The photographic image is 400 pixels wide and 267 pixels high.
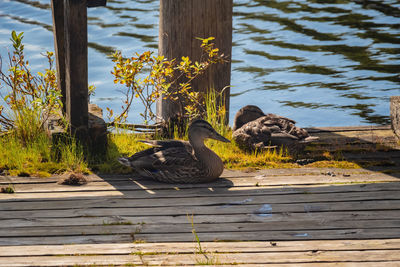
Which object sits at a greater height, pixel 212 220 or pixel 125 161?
pixel 125 161

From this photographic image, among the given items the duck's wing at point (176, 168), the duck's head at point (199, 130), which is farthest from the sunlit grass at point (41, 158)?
the duck's head at point (199, 130)

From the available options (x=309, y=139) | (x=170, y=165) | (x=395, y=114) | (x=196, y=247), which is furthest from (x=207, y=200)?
(x=395, y=114)

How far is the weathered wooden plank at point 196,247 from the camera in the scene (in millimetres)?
5070

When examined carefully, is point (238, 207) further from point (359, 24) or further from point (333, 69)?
point (359, 24)

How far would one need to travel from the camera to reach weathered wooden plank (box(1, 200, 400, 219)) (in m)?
5.97

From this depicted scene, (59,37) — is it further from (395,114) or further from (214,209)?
(395,114)

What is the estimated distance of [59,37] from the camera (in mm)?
8219

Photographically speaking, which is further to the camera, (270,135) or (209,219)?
(270,135)

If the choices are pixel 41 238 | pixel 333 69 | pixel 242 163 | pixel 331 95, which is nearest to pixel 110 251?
pixel 41 238

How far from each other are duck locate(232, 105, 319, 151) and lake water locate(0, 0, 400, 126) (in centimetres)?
473

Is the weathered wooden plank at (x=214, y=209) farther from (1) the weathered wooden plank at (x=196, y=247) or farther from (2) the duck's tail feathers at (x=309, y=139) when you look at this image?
(2) the duck's tail feathers at (x=309, y=139)

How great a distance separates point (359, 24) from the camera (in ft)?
62.6

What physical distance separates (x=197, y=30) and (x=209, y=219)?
3878 mm

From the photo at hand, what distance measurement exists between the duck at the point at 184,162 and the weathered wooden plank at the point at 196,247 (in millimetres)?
1711
